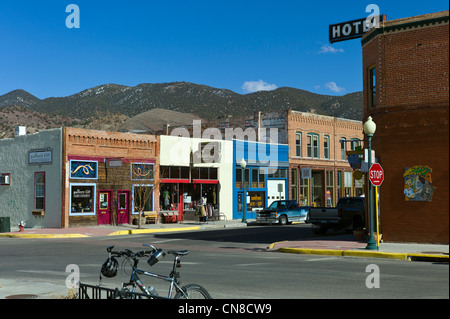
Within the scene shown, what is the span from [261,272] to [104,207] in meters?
22.3

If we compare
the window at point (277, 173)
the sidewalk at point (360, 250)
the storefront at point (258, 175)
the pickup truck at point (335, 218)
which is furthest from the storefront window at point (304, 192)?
the sidewalk at point (360, 250)

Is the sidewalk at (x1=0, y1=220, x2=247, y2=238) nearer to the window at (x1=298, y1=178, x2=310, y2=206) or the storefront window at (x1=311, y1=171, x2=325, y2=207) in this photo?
the window at (x1=298, y1=178, x2=310, y2=206)

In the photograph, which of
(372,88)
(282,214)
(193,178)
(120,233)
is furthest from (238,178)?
(372,88)

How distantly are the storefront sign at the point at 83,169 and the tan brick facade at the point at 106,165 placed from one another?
6 cm

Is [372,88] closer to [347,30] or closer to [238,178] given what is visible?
[347,30]

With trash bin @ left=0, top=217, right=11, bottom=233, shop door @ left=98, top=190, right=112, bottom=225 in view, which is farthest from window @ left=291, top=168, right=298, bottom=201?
trash bin @ left=0, top=217, right=11, bottom=233

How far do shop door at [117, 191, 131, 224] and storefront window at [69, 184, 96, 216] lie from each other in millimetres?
1923

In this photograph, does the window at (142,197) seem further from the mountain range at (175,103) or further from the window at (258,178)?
the mountain range at (175,103)

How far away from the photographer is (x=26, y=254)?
18.2 m

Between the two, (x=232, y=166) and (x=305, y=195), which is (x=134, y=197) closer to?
(x=232, y=166)

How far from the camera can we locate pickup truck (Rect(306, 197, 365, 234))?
1009 inches

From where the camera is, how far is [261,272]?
12828 millimetres

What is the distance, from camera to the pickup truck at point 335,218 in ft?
84.1
